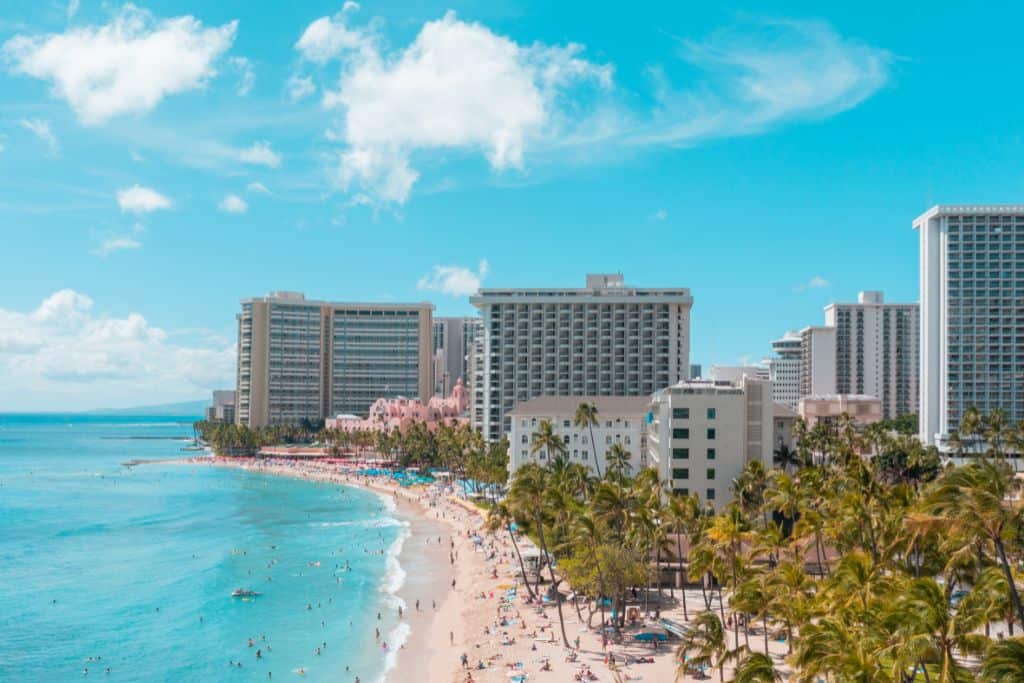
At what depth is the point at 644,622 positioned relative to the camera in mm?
56500

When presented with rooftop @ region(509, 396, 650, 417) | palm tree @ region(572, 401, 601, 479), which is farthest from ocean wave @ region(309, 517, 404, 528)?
palm tree @ region(572, 401, 601, 479)

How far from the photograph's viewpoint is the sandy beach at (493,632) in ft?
163

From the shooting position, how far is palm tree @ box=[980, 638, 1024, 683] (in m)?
21.9

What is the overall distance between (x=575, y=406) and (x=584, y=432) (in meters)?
4.61

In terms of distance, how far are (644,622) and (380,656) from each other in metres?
18.7

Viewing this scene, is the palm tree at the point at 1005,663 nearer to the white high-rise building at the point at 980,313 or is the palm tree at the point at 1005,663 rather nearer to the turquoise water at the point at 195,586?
the turquoise water at the point at 195,586

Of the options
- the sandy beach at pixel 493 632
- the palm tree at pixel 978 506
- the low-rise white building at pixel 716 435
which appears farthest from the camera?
the low-rise white building at pixel 716 435

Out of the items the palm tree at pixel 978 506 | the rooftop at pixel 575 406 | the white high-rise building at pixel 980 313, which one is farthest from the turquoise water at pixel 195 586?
the white high-rise building at pixel 980 313

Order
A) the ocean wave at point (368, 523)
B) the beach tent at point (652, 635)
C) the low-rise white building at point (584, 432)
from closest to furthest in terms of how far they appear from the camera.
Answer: the beach tent at point (652, 635) < the low-rise white building at point (584, 432) < the ocean wave at point (368, 523)

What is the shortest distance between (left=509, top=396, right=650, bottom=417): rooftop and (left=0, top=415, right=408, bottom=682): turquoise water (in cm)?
2305

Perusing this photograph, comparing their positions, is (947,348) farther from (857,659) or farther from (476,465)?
(857,659)

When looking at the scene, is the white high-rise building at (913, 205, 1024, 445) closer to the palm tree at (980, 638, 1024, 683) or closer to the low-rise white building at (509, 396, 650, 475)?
the low-rise white building at (509, 396, 650, 475)

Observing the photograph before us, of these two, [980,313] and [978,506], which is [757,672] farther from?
[980,313]

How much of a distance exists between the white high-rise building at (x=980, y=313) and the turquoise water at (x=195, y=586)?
9944 cm
